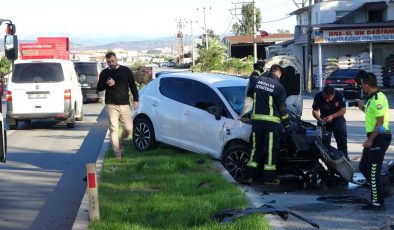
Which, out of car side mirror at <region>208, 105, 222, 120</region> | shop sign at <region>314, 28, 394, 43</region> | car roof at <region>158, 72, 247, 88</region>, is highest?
shop sign at <region>314, 28, 394, 43</region>

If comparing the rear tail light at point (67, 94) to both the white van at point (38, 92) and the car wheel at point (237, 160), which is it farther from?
the car wheel at point (237, 160)

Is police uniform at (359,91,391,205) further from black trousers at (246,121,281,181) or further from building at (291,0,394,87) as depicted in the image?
building at (291,0,394,87)

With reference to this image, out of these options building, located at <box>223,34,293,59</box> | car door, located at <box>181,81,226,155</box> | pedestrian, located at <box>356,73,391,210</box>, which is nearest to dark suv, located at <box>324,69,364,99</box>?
car door, located at <box>181,81,226,155</box>

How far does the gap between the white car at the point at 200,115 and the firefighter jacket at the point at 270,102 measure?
2.88 feet

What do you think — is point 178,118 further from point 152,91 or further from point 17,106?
point 17,106

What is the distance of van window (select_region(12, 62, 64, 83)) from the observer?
766 inches

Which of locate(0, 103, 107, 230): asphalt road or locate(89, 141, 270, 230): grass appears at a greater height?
locate(89, 141, 270, 230): grass

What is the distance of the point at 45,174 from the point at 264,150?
13.6ft

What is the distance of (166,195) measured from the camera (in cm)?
848

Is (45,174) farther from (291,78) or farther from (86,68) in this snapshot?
(86,68)

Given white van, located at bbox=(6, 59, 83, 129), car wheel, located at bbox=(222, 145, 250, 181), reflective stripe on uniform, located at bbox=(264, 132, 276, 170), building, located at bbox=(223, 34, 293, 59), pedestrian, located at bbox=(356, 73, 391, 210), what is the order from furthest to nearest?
building, located at bbox=(223, 34, 293, 59), white van, located at bbox=(6, 59, 83, 129), car wheel, located at bbox=(222, 145, 250, 181), reflective stripe on uniform, located at bbox=(264, 132, 276, 170), pedestrian, located at bbox=(356, 73, 391, 210)

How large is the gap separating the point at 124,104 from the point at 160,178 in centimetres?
268

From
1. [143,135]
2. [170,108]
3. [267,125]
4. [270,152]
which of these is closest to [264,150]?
[270,152]

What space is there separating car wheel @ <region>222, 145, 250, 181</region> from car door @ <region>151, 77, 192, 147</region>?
1.77m
